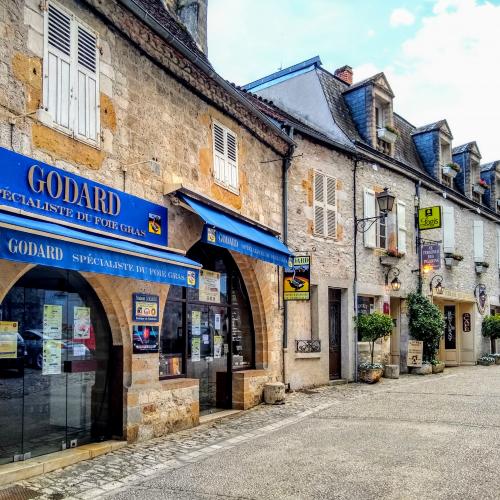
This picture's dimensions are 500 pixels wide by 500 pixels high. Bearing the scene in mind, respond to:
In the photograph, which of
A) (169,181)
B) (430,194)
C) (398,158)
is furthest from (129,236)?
(430,194)

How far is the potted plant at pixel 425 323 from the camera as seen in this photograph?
614 inches

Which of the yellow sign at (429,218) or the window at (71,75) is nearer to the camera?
the window at (71,75)

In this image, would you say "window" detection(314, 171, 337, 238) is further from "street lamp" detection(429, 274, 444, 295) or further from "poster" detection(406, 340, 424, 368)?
"street lamp" detection(429, 274, 444, 295)

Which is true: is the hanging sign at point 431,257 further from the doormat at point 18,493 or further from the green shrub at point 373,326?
the doormat at point 18,493

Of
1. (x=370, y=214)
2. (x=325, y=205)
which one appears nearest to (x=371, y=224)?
(x=370, y=214)

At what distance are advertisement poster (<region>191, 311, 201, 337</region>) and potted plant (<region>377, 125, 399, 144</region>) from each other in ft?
29.4

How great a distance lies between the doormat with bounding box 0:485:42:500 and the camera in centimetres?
481

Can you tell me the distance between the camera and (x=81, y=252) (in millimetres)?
5375

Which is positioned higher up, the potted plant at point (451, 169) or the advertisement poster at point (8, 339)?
the potted plant at point (451, 169)

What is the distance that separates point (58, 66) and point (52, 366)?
328 cm

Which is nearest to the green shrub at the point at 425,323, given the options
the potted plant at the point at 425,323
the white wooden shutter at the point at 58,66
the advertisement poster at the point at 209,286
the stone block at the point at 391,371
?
the potted plant at the point at 425,323

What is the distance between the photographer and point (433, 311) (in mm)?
15906

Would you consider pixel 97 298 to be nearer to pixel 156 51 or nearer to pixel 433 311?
pixel 156 51

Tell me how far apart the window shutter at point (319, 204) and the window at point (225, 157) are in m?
3.31
